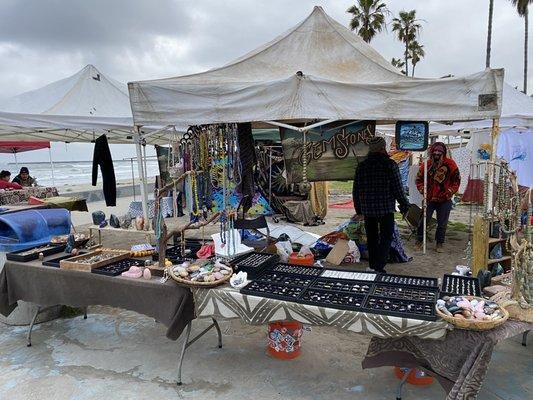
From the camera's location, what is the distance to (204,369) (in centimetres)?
274

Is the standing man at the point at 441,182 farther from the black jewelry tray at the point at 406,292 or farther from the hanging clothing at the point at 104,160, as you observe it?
the hanging clothing at the point at 104,160

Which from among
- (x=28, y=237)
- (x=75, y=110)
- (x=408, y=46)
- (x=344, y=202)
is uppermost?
(x=408, y=46)

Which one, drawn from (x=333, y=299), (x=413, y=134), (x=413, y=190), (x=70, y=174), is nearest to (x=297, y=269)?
(x=333, y=299)

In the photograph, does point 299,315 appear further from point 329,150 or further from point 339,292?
point 329,150

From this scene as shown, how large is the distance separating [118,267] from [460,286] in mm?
2360

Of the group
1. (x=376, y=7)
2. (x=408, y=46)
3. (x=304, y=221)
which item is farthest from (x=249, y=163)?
(x=408, y=46)

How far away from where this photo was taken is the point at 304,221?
8406 millimetres

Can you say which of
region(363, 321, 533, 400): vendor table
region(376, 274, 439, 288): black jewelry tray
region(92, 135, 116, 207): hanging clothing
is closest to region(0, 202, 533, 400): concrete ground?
region(363, 321, 533, 400): vendor table

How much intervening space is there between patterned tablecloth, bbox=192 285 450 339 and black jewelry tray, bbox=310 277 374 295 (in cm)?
26

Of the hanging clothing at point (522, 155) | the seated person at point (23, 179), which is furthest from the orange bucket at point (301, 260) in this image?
the seated person at point (23, 179)

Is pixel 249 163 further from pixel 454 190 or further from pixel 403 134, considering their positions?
pixel 454 190

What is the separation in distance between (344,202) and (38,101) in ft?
28.0

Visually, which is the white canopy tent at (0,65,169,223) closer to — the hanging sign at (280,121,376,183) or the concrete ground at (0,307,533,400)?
the hanging sign at (280,121,376,183)

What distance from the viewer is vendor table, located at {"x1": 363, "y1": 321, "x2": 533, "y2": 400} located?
1860 millimetres
